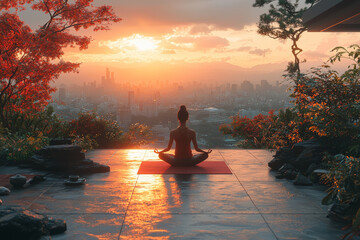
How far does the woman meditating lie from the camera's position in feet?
32.7

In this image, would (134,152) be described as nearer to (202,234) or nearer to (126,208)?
(126,208)

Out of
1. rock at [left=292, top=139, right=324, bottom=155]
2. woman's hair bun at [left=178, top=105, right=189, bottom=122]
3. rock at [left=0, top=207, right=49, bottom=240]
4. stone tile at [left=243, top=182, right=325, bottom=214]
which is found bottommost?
stone tile at [left=243, top=182, right=325, bottom=214]

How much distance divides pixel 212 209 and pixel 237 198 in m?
0.90

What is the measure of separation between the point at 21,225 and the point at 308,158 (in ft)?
21.5

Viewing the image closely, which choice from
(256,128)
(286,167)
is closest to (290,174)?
(286,167)

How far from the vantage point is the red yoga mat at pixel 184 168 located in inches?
372

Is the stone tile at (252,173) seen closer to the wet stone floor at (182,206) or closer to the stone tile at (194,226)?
the wet stone floor at (182,206)

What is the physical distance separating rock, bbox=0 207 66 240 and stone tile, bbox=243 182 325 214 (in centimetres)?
333

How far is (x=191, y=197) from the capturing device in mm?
7039

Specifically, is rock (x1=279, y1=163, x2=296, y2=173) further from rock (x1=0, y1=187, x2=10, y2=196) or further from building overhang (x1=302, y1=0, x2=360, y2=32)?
rock (x1=0, y1=187, x2=10, y2=196)

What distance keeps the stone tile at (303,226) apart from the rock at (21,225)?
119 inches

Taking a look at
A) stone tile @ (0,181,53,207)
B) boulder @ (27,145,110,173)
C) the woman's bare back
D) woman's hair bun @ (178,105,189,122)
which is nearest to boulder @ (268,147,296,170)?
the woman's bare back

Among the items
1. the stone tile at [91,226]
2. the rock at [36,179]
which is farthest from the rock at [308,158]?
the rock at [36,179]

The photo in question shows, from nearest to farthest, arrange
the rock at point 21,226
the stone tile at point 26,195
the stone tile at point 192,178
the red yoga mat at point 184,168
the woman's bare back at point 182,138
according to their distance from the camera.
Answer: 1. the rock at point 21,226
2. the stone tile at point 26,195
3. the stone tile at point 192,178
4. the red yoga mat at point 184,168
5. the woman's bare back at point 182,138
